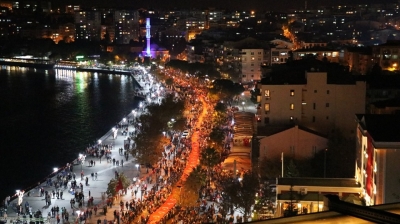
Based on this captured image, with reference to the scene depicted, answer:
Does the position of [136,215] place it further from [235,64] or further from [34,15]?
[34,15]

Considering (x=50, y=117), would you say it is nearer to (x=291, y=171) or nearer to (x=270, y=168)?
(x=270, y=168)

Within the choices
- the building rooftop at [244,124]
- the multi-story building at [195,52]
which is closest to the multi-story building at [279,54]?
the building rooftop at [244,124]

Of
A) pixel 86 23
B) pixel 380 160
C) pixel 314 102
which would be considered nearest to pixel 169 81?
pixel 314 102

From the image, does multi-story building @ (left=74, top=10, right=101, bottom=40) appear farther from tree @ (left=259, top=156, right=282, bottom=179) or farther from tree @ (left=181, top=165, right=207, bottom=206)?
tree @ (left=181, top=165, right=207, bottom=206)

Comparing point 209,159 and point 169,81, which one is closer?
point 209,159

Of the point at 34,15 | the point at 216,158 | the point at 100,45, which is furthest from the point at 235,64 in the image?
the point at 34,15

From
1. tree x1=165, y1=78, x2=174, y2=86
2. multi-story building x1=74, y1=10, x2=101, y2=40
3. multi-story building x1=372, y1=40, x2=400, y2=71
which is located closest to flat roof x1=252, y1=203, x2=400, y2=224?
multi-story building x1=372, y1=40, x2=400, y2=71
